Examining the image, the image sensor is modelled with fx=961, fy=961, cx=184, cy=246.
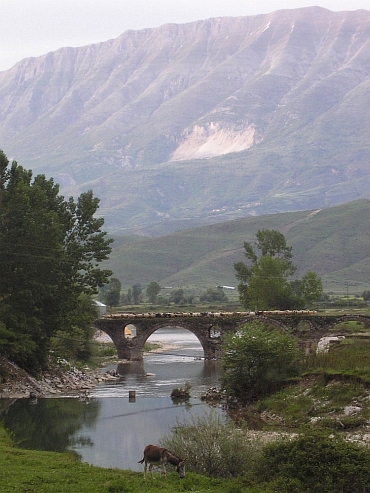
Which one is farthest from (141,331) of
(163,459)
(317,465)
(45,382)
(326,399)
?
(163,459)

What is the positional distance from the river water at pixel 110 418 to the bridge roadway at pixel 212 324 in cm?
2522

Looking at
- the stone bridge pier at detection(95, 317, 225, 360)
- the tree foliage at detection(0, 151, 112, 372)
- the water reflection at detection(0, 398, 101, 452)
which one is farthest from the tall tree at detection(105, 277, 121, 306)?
the water reflection at detection(0, 398, 101, 452)

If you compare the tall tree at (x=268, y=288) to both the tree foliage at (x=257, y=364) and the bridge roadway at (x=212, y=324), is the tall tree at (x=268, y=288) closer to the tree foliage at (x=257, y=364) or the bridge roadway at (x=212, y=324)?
the bridge roadway at (x=212, y=324)

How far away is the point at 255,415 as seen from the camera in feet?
172

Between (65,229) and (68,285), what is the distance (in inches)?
213

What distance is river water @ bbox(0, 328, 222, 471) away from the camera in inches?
1752

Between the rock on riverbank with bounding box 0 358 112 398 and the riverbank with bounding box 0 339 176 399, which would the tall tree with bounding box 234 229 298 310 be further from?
the rock on riverbank with bounding box 0 358 112 398

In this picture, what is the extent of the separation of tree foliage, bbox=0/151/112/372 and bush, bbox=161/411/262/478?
27.3 meters

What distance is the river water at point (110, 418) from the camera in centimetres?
4450

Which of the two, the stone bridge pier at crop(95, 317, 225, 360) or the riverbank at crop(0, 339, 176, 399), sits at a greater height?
the stone bridge pier at crop(95, 317, 225, 360)

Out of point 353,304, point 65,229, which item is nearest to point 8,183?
point 65,229

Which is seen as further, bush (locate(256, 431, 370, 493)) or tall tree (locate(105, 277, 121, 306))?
tall tree (locate(105, 277, 121, 306))

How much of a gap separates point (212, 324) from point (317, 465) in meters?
79.4

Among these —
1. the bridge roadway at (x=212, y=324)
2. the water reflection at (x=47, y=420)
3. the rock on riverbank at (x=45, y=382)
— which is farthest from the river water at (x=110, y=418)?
the bridge roadway at (x=212, y=324)
